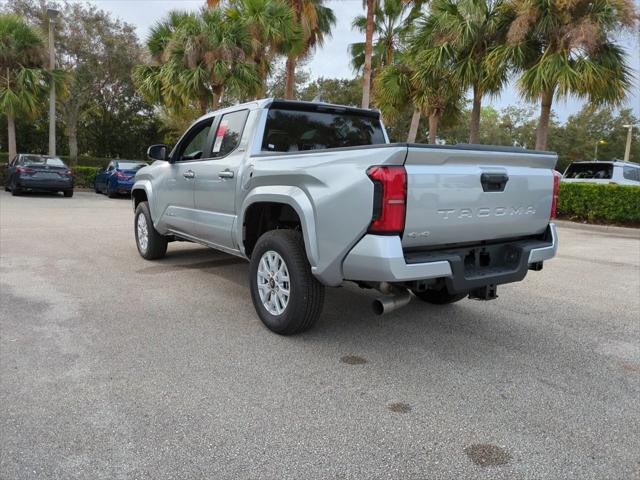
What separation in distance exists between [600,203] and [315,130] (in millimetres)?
11276

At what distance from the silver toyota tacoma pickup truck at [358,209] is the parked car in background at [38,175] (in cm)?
1338

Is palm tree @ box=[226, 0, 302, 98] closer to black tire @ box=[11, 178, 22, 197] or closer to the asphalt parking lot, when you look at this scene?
black tire @ box=[11, 178, 22, 197]

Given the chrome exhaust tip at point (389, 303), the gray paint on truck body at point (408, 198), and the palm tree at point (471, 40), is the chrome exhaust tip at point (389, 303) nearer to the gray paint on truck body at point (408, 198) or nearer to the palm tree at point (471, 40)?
the gray paint on truck body at point (408, 198)

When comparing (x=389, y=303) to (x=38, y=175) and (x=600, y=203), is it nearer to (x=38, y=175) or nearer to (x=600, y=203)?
(x=600, y=203)

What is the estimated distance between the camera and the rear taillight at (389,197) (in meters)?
3.21

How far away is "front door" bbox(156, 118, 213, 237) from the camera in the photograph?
564 centimetres

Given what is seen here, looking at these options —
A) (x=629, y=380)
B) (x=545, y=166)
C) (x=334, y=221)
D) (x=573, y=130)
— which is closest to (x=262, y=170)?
(x=334, y=221)

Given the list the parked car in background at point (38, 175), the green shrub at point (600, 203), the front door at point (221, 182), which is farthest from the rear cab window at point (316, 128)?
the parked car in background at point (38, 175)

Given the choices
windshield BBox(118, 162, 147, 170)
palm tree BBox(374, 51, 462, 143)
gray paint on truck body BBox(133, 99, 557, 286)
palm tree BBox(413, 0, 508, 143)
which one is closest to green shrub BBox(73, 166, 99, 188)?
windshield BBox(118, 162, 147, 170)

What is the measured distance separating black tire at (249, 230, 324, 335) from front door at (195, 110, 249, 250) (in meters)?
0.80

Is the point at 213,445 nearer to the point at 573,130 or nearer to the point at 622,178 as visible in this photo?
the point at 622,178

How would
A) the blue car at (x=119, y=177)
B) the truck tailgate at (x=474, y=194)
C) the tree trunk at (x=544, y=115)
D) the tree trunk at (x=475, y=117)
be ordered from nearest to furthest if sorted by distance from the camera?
the truck tailgate at (x=474, y=194) < the tree trunk at (x=544, y=115) < the tree trunk at (x=475, y=117) < the blue car at (x=119, y=177)

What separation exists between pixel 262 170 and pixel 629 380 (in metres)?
3.09

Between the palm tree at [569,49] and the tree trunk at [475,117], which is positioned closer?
the palm tree at [569,49]
